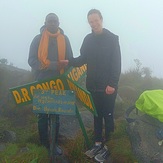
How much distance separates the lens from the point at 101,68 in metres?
5.38

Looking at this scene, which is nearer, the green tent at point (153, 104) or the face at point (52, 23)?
the green tent at point (153, 104)

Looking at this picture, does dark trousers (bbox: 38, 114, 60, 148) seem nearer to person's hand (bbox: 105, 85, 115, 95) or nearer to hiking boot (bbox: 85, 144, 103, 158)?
hiking boot (bbox: 85, 144, 103, 158)

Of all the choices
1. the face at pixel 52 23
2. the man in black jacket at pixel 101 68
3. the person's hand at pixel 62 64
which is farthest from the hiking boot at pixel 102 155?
the face at pixel 52 23

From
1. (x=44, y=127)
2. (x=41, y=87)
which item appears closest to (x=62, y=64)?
(x=41, y=87)

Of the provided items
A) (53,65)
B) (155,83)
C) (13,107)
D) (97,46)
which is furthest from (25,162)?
(155,83)

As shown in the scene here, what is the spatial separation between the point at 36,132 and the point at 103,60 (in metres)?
2.44

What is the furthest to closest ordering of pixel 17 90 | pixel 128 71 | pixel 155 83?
pixel 128 71
pixel 155 83
pixel 17 90

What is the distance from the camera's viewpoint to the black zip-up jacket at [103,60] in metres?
5.31

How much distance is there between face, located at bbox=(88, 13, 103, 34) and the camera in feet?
17.1

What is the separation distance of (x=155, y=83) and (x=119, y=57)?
6.08m

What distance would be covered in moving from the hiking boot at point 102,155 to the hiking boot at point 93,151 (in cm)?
7

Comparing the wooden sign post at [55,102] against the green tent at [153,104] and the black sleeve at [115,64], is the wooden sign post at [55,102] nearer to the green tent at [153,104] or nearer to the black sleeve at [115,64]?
the black sleeve at [115,64]

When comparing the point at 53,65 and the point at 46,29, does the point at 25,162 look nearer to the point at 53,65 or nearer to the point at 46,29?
the point at 53,65

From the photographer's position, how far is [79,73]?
20.5ft
